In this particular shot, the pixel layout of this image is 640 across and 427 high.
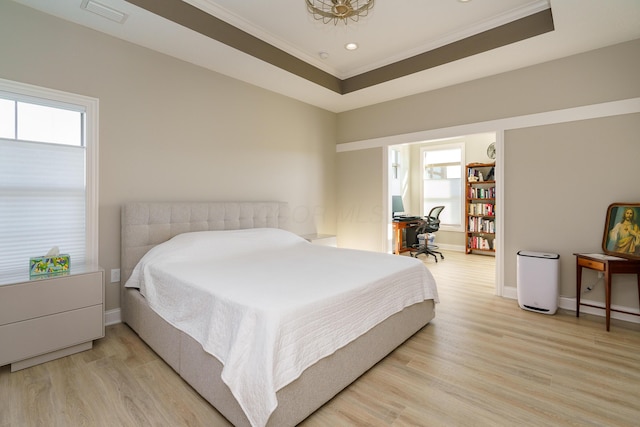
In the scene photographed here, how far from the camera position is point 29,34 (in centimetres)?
231

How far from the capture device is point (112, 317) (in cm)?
275

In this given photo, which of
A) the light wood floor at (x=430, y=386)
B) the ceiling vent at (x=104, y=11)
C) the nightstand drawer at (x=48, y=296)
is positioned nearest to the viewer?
the light wood floor at (x=430, y=386)

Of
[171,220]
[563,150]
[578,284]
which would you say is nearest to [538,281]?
[578,284]

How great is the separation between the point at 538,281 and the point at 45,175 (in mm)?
4704

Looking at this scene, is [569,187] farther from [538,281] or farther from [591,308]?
[591,308]

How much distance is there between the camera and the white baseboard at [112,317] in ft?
8.92

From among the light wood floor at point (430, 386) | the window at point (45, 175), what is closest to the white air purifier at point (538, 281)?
the light wood floor at point (430, 386)

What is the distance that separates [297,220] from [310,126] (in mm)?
1519

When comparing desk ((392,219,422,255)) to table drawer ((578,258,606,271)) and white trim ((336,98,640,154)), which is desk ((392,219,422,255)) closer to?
white trim ((336,98,640,154))

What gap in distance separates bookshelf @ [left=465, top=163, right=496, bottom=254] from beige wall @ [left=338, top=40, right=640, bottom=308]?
2814 millimetres

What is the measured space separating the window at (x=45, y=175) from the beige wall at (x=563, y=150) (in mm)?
4109

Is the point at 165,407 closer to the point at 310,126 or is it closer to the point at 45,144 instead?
the point at 45,144

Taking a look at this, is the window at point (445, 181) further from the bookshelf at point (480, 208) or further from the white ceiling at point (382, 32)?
the white ceiling at point (382, 32)

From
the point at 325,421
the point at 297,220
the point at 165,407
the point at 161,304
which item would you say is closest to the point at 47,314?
the point at 161,304
